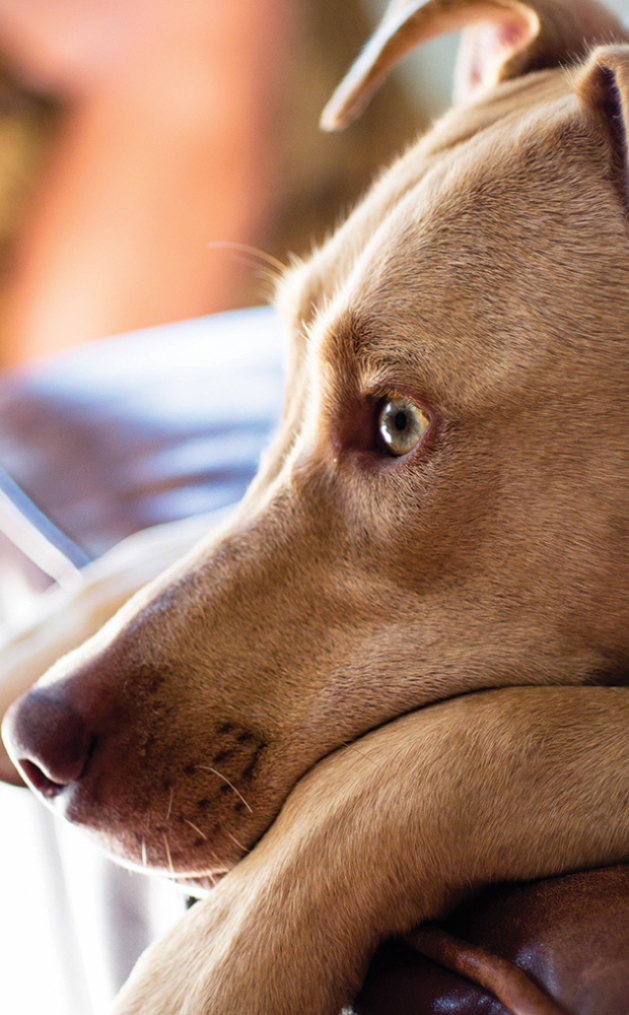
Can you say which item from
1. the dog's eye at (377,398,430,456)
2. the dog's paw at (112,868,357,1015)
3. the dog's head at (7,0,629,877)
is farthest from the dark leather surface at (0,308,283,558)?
the dog's paw at (112,868,357,1015)

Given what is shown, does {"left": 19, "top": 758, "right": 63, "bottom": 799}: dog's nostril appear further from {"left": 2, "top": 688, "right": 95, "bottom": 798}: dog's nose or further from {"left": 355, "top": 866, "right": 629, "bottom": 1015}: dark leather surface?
{"left": 355, "top": 866, "right": 629, "bottom": 1015}: dark leather surface

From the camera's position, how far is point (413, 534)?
1107 millimetres

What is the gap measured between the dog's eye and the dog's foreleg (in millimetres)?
353

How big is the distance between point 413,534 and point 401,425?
0.14 m

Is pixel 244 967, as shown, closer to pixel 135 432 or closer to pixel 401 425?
pixel 401 425

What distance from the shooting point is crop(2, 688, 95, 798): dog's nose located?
3.74 feet

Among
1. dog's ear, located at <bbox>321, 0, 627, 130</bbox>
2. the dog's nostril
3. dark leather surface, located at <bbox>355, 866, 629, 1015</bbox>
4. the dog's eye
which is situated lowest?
dark leather surface, located at <bbox>355, 866, 629, 1015</bbox>

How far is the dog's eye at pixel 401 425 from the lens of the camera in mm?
1125

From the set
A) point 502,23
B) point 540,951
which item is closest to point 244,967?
point 540,951

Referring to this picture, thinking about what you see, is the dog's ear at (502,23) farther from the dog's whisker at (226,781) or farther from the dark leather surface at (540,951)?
the dark leather surface at (540,951)

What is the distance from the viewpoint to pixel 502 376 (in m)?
1.05

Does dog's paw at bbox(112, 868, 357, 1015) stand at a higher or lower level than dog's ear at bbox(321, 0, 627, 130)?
lower

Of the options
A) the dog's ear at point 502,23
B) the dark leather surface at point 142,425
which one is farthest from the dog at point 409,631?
the dark leather surface at point 142,425

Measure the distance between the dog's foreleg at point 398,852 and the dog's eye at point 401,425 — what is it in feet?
1.16
